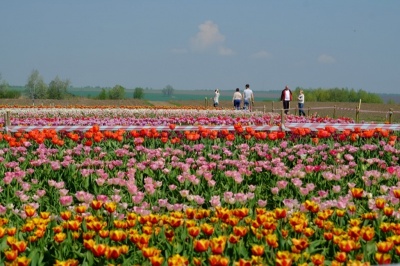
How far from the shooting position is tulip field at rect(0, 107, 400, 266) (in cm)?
434

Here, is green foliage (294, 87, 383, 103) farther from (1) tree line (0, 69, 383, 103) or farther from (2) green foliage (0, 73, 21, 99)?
(2) green foliage (0, 73, 21, 99)

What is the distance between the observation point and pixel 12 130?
12.6m

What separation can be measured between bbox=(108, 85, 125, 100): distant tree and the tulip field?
4427 cm

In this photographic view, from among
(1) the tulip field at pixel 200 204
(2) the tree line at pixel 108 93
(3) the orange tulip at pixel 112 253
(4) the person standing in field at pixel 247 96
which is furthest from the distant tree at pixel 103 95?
(3) the orange tulip at pixel 112 253

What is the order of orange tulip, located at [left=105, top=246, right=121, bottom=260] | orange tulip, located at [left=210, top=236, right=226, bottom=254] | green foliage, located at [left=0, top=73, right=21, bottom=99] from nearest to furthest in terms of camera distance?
orange tulip, located at [left=210, top=236, right=226, bottom=254], orange tulip, located at [left=105, top=246, right=121, bottom=260], green foliage, located at [left=0, top=73, right=21, bottom=99]

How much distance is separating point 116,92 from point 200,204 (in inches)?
2015

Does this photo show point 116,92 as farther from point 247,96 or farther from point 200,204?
point 200,204

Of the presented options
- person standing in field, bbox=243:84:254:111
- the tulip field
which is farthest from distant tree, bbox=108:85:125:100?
the tulip field

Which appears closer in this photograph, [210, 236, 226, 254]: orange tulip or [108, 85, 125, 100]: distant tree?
[210, 236, 226, 254]: orange tulip

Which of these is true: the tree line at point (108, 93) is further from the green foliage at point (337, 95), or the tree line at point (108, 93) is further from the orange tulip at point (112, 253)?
the orange tulip at point (112, 253)

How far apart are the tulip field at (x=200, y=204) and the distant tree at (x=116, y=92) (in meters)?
44.3

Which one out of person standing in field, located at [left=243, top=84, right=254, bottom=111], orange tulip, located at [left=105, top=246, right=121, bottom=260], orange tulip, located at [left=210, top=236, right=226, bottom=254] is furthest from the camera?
person standing in field, located at [left=243, top=84, right=254, bottom=111]

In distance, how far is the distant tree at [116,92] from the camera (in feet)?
186

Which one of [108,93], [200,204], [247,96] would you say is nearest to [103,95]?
[108,93]
